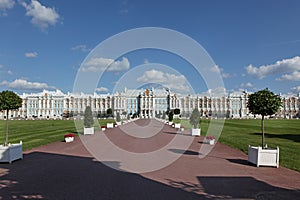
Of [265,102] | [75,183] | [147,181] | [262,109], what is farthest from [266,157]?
[75,183]

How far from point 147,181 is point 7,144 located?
6.35 metres

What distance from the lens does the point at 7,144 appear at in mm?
10180

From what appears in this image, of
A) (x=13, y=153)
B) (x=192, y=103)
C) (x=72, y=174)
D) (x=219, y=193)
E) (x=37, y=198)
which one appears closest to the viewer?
(x=37, y=198)

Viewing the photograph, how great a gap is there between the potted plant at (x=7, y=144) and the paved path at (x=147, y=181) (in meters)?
0.34

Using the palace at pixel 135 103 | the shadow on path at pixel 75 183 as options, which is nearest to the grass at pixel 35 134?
the shadow on path at pixel 75 183

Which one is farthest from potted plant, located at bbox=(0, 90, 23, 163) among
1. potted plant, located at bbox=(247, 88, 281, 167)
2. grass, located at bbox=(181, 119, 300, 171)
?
→ grass, located at bbox=(181, 119, 300, 171)

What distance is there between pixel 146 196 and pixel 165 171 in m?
2.59

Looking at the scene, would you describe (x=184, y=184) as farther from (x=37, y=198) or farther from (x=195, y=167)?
(x=37, y=198)

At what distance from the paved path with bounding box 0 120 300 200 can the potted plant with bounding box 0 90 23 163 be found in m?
0.34

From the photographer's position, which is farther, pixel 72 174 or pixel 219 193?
pixel 72 174

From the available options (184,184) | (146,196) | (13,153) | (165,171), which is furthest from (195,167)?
(13,153)

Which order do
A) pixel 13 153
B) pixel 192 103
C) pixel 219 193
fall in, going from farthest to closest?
1. pixel 192 103
2. pixel 13 153
3. pixel 219 193

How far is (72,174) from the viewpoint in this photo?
778 centimetres

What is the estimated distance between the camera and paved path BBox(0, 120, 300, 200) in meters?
5.88
